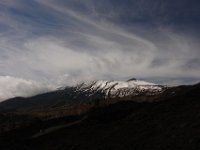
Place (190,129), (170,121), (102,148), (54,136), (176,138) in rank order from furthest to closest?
(54,136) → (170,121) → (102,148) → (190,129) → (176,138)

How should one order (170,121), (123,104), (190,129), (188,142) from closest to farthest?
(188,142) < (190,129) < (170,121) < (123,104)

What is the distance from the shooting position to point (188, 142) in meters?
37.3

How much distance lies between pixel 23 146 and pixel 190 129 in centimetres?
3036

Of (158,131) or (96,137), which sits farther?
(96,137)

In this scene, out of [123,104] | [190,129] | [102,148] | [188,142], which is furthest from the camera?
[123,104]

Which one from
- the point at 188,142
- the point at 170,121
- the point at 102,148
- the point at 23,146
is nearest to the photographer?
the point at 188,142

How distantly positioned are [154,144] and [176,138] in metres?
2.71

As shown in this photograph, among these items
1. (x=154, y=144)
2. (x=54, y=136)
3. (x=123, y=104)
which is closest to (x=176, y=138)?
(x=154, y=144)

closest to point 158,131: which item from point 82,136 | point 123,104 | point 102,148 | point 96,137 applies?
point 102,148

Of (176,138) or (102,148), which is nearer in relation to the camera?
(176,138)

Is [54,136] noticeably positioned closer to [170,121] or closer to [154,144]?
[170,121]

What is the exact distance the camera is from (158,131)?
48.2m

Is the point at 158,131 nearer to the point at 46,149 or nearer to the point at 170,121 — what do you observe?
the point at 170,121

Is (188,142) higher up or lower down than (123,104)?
lower down
